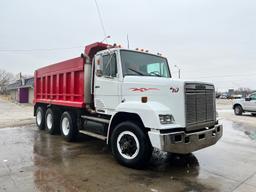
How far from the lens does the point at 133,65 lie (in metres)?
5.95

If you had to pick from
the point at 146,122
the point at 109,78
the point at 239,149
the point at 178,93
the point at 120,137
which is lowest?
the point at 239,149

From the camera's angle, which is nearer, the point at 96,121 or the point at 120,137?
the point at 120,137

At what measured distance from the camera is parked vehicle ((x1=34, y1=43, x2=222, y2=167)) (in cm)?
478

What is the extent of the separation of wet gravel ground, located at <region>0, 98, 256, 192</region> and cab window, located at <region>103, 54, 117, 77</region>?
2.10 m

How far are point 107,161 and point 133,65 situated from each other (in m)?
2.38

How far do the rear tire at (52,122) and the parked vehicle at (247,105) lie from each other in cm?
1447

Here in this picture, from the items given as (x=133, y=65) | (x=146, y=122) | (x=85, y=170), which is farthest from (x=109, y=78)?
(x=85, y=170)

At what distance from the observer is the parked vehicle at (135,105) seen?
478 cm

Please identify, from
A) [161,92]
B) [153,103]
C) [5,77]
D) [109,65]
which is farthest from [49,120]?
[5,77]

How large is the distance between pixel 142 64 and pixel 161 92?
132 centimetres

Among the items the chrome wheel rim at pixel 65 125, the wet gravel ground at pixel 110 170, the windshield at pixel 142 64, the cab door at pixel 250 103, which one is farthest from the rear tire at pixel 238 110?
the chrome wheel rim at pixel 65 125

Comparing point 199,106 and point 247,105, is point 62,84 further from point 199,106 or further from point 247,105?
point 247,105

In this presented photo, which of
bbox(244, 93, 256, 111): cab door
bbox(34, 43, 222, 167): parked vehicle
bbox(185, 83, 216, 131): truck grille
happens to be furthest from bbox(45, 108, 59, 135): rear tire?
bbox(244, 93, 256, 111): cab door

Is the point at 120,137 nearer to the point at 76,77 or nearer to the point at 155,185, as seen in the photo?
the point at 155,185
